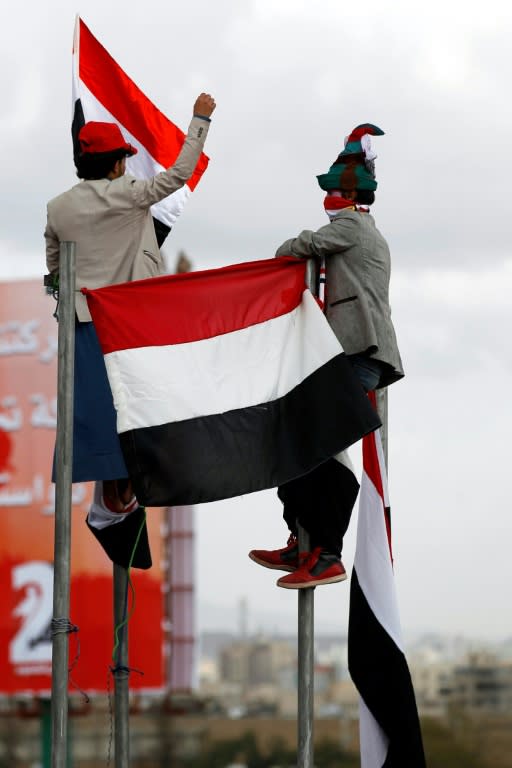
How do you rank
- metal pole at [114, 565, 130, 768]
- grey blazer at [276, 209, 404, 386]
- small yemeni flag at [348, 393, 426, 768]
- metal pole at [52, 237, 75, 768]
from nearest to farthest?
metal pole at [52, 237, 75, 768], grey blazer at [276, 209, 404, 386], small yemeni flag at [348, 393, 426, 768], metal pole at [114, 565, 130, 768]

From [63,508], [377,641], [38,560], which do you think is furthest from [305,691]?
[38,560]

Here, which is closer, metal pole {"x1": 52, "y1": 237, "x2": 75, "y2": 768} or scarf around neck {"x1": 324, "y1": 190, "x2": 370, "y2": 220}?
metal pole {"x1": 52, "y1": 237, "x2": 75, "y2": 768}

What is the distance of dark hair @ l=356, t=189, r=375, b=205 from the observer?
25.9 feet

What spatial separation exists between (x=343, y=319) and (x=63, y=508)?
59.4 inches

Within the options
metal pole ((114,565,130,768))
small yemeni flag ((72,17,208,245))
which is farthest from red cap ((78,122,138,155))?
metal pole ((114,565,130,768))

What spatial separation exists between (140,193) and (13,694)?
2650 centimetres

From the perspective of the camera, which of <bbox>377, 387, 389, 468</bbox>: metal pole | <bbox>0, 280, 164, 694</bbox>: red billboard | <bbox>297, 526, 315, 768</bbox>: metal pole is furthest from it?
<bbox>0, 280, 164, 694</bbox>: red billboard

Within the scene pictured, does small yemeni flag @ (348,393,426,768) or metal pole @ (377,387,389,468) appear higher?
metal pole @ (377,387,389,468)

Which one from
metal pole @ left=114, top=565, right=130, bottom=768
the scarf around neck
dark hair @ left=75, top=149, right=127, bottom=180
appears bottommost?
metal pole @ left=114, top=565, right=130, bottom=768

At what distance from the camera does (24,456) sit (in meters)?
32.6

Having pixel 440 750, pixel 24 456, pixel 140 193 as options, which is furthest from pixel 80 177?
pixel 440 750

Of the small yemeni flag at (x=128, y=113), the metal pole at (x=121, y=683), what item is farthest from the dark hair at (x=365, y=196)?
the metal pole at (x=121, y=683)

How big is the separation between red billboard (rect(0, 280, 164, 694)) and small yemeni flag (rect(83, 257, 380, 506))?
76.7 feet

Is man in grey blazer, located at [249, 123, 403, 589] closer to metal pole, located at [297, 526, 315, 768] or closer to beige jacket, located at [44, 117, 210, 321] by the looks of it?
metal pole, located at [297, 526, 315, 768]
